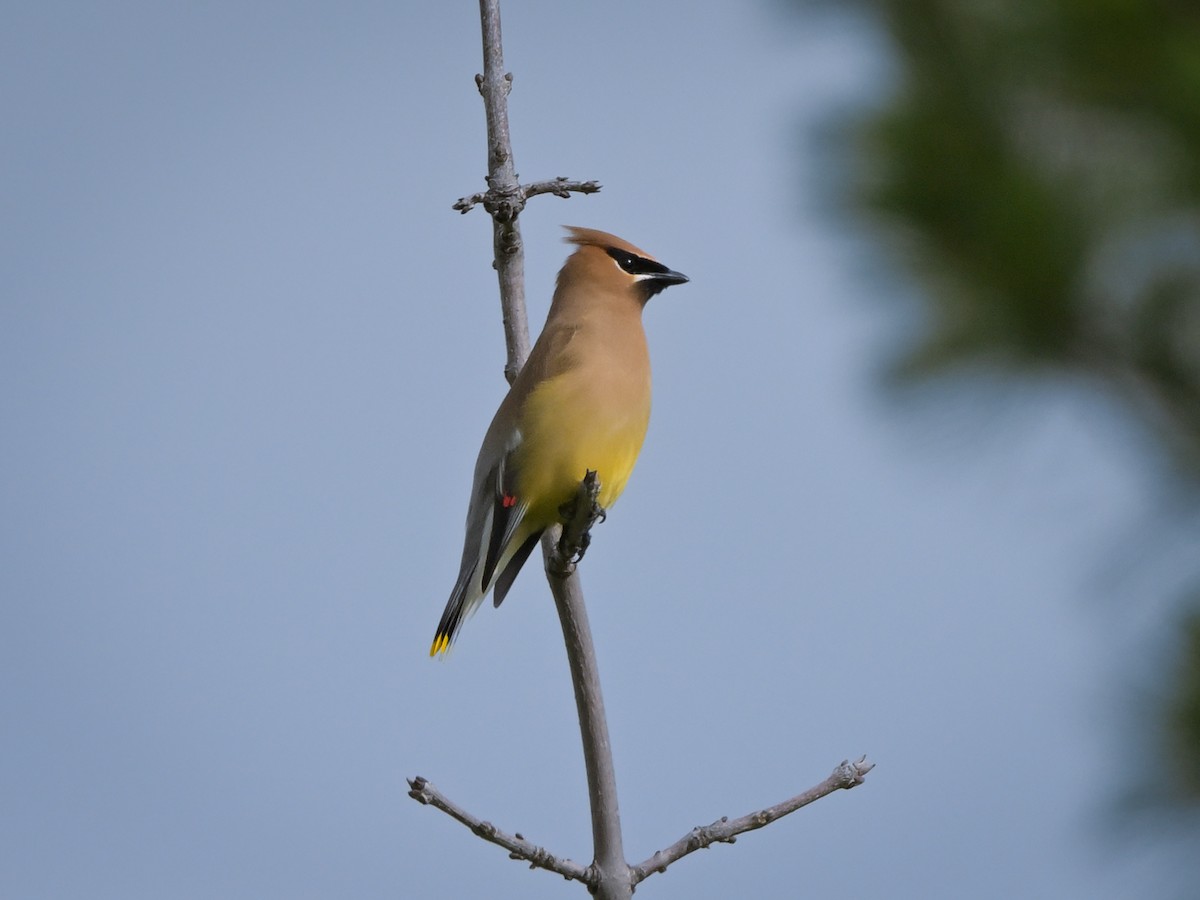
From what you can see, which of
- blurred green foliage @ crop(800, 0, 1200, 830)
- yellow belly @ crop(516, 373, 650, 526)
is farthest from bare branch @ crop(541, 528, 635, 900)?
blurred green foliage @ crop(800, 0, 1200, 830)

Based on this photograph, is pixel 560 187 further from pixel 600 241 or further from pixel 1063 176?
pixel 1063 176

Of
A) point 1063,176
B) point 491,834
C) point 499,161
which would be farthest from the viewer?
point 499,161

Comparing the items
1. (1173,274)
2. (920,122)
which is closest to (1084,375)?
(1173,274)

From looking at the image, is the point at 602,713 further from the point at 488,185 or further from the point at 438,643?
the point at 488,185

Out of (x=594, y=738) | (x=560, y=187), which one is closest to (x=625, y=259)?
(x=560, y=187)

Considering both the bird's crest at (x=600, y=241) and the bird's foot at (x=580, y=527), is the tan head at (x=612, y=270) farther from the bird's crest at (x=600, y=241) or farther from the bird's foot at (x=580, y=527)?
the bird's foot at (x=580, y=527)

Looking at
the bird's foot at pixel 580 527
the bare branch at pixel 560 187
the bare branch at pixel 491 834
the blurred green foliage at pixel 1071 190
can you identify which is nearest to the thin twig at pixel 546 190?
the bare branch at pixel 560 187

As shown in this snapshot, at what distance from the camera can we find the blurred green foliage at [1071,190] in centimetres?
142

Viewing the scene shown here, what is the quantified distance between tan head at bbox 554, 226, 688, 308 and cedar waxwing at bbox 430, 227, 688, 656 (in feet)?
0.59

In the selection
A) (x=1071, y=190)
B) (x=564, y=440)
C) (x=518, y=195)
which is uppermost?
(x=518, y=195)

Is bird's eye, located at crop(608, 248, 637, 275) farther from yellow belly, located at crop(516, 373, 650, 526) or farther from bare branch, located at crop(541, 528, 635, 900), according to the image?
bare branch, located at crop(541, 528, 635, 900)

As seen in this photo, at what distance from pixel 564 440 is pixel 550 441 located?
38mm

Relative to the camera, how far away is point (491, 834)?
9.87ft

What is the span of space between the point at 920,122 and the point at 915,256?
14 cm
